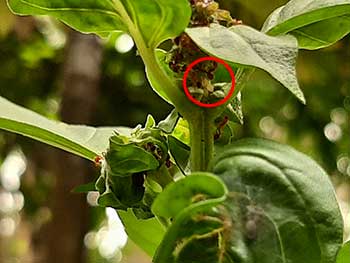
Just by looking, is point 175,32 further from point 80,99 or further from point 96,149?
point 80,99

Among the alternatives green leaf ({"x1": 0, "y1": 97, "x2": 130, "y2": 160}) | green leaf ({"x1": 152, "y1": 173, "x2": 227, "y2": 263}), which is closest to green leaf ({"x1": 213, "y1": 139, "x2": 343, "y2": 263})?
green leaf ({"x1": 152, "y1": 173, "x2": 227, "y2": 263})

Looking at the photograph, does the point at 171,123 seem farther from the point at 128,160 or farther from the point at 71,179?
the point at 71,179

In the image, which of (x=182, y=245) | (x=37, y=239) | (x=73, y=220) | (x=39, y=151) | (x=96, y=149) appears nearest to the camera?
(x=182, y=245)

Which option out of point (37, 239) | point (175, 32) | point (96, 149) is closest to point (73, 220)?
point (37, 239)

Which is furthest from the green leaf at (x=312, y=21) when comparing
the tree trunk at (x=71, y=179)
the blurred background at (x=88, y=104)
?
the tree trunk at (x=71, y=179)

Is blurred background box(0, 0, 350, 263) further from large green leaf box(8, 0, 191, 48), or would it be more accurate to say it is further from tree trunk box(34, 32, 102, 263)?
large green leaf box(8, 0, 191, 48)

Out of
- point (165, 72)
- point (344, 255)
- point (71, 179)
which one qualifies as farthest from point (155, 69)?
point (71, 179)
